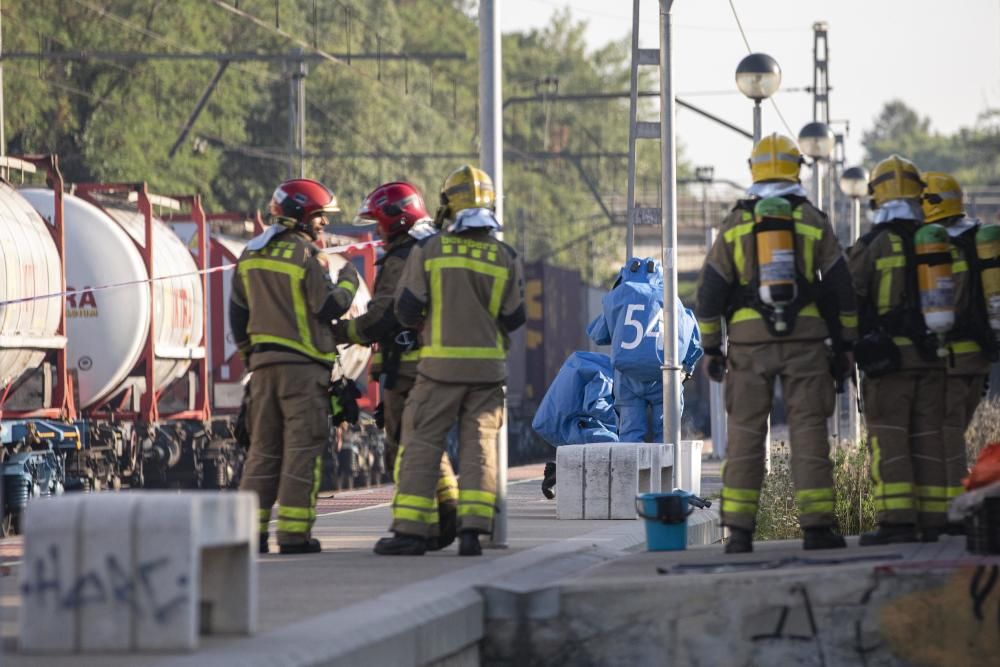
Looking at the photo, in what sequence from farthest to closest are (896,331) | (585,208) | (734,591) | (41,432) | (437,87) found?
(585,208) < (437,87) < (41,432) < (896,331) < (734,591)

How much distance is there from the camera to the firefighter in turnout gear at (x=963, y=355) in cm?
1063

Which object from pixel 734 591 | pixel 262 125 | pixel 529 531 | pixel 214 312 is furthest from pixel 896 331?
pixel 262 125

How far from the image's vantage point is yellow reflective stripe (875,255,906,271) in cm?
1055

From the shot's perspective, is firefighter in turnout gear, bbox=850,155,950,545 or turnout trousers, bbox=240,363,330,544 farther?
turnout trousers, bbox=240,363,330,544

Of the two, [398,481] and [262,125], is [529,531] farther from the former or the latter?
[262,125]

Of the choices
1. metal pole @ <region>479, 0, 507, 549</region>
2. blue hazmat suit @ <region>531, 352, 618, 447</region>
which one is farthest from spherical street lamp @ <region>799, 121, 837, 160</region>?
metal pole @ <region>479, 0, 507, 549</region>

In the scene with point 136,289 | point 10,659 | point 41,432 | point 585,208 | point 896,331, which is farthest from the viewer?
point 585,208

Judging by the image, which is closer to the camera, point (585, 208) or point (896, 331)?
point (896, 331)

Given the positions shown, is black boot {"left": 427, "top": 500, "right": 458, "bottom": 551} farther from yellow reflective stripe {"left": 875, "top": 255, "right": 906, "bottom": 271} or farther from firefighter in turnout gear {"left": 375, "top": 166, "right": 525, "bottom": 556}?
yellow reflective stripe {"left": 875, "top": 255, "right": 906, "bottom": 271}

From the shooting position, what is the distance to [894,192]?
422 inches

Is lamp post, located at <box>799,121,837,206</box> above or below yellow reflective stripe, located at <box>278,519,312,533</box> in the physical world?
above

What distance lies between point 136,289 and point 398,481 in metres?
11.8

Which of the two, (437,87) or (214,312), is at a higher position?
(437,87)

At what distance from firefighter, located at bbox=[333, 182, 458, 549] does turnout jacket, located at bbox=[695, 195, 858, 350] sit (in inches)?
69.6
